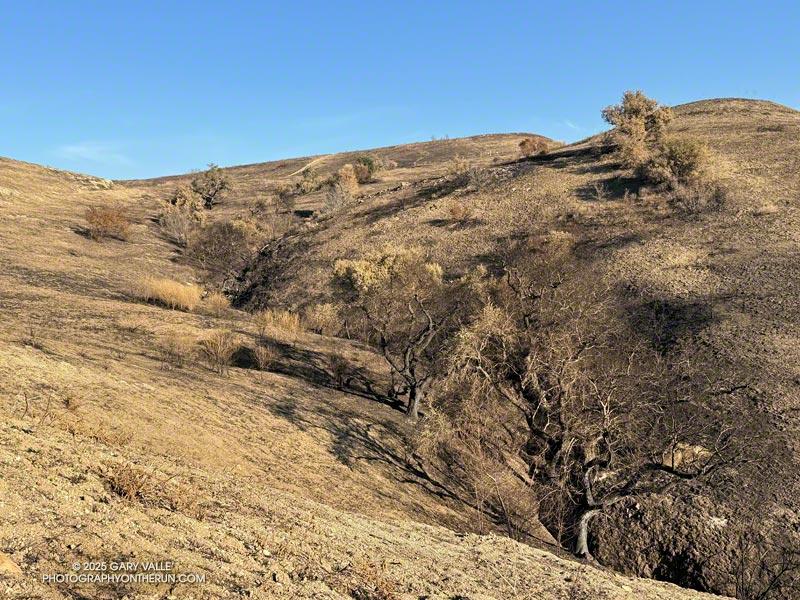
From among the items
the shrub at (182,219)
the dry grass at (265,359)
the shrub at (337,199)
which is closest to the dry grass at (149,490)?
the dry grass at (265,359)

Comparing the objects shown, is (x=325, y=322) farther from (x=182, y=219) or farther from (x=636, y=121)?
(x=636, y=121)

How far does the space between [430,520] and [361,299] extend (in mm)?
7754

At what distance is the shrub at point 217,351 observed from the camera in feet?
50.9

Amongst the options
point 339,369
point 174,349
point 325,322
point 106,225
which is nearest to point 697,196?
point 325,322

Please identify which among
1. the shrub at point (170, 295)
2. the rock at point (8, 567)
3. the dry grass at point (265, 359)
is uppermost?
the shrub at point (170, 295)

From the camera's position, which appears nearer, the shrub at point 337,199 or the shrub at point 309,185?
the shrub at point 337,199

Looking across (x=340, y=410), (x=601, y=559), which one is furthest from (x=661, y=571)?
(x=340, y=410)

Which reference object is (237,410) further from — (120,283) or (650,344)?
(120,283)

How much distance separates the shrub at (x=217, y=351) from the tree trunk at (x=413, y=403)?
5869 mm

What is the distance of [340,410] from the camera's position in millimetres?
14477

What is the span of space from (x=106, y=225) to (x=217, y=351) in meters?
25.8

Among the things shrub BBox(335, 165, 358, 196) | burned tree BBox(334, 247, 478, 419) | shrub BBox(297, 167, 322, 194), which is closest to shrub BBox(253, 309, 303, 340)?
burned tree BBox(334, 247, 478, 419)

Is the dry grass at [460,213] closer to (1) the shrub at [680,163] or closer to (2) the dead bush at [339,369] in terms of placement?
(1) the shrub at [680,163]

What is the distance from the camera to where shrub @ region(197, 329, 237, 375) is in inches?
611
